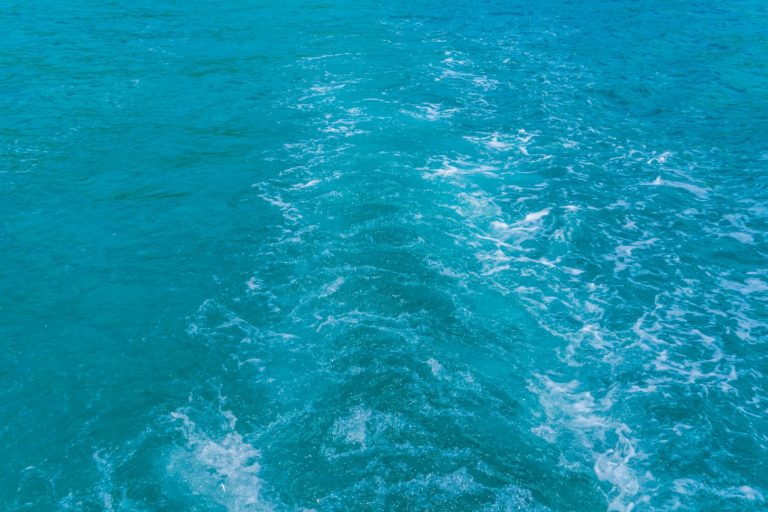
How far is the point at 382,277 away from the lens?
157ft

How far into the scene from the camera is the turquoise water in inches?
1423

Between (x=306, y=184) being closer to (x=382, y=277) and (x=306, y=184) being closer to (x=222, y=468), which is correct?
(x=382, y=277)

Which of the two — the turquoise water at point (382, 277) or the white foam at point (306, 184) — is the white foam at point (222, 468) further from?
the white foam at point (306, 184)

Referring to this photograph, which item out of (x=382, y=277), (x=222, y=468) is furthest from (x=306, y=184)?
(x=222, y=468)

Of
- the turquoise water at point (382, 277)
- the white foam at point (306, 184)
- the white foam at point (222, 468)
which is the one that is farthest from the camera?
the white foam at point (306, 184)

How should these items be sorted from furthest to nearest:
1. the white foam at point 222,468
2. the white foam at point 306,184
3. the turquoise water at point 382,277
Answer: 1. the white foam at point 306,184
2. the turquoise water at point 382,277
3. the white foam at point 222,468

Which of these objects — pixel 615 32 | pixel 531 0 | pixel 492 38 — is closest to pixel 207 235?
pixel 492 38

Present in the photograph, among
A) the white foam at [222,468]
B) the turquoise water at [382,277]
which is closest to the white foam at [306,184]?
the turquoise water at [382,277]

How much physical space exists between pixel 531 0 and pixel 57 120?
7827cm

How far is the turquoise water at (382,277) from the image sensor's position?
36156 mm

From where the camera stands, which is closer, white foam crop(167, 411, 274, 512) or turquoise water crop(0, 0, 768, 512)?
white foam crop(167, 411, 274, 512)

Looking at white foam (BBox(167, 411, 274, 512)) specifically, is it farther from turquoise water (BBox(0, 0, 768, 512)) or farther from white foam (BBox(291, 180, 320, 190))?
white foam (BBox(291, 180, 320, 190))

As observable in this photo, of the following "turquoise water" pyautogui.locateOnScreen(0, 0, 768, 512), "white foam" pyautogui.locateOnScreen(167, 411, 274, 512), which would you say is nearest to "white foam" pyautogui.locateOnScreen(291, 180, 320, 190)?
"turquoise water" pyautogui.locateOnScreen(0, 0, 768, 512)

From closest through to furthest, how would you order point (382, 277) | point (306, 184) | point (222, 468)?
point (222, 468) → point (382, 277) → point (306, 184)
